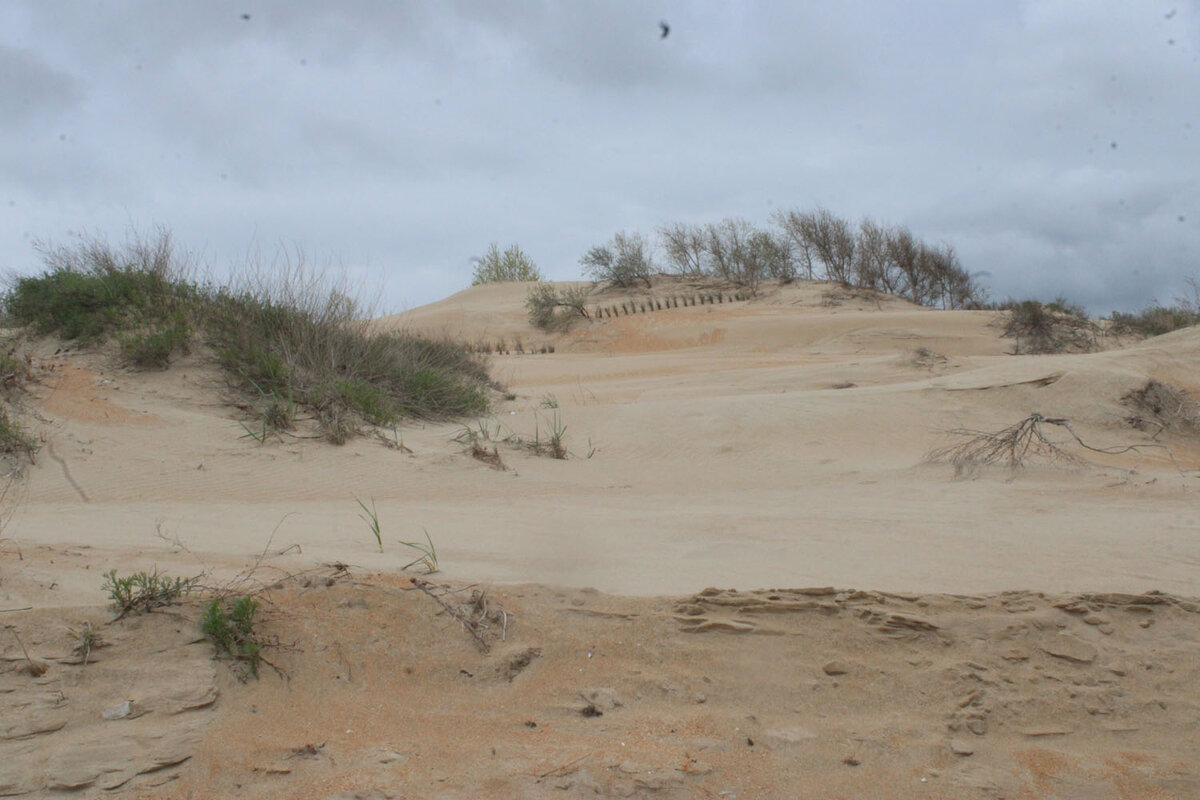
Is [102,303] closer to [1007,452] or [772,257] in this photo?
[1007,452]

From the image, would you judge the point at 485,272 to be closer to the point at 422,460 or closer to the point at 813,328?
the point at 813,328

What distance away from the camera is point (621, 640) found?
145 inches

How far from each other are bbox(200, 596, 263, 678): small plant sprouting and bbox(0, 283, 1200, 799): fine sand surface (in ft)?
0.23

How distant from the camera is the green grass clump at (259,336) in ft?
30.6

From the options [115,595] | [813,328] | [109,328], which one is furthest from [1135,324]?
[115,595]

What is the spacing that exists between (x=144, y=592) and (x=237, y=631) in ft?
1.43

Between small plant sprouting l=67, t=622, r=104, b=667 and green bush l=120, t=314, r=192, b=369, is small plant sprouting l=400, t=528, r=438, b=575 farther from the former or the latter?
green bush l=120, t=314, r=192, b=369

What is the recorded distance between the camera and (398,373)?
36.0 feet

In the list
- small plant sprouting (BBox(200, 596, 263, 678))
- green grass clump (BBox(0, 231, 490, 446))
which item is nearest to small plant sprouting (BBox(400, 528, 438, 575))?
small plant sprouting (BBox(200, 596, 263, 678))

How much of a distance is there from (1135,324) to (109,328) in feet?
70.9

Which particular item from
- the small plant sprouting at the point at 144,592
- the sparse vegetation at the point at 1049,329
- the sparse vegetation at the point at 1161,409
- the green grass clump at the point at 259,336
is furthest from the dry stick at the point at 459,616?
the sparse vegetation at the point at 1049,329

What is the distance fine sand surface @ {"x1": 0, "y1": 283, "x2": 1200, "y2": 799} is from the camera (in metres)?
2.98

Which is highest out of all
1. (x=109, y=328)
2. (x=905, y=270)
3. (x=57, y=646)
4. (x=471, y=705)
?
(x=905, y=270)

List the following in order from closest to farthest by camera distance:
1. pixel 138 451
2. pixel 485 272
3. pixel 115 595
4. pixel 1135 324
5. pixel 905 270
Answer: pixel 115 595 < pixel 138 451 < pixel 1135 324 < pixel 905 270 < pixel 485 272
